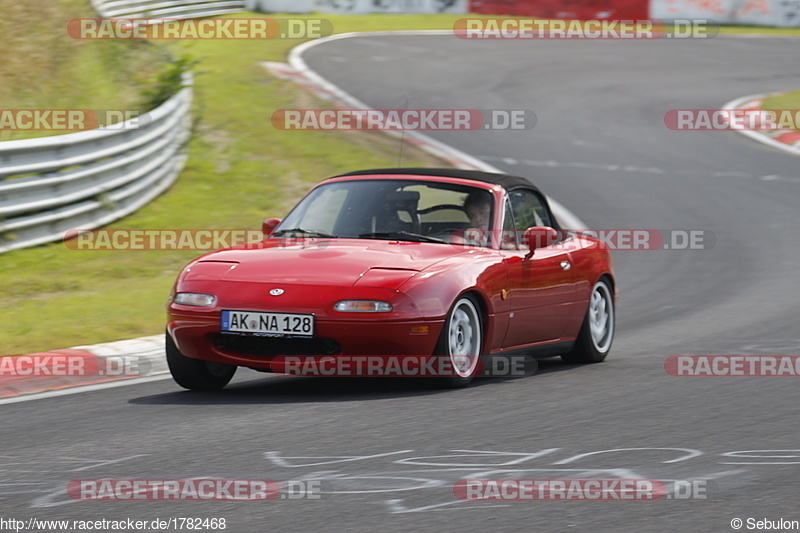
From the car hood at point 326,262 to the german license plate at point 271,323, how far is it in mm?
221

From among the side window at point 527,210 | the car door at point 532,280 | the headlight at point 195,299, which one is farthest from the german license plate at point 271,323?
the side window at point 527,210

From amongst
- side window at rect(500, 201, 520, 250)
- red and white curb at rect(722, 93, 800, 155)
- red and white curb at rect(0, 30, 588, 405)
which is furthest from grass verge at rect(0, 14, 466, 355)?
red and white curb at rect(722, 93, 800, 155)

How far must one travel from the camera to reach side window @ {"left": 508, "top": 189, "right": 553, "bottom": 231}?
884 centimetres

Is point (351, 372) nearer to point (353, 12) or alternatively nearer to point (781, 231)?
point (781, 231)

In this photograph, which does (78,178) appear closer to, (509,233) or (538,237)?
(509,233)

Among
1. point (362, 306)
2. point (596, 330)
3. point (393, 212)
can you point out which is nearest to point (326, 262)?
point (362, 306)

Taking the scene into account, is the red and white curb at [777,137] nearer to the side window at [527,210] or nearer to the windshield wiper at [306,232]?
the side window at [527,210]

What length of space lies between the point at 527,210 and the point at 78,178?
20.3 feet

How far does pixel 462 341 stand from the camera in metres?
7.73

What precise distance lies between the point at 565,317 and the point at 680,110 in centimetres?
1762

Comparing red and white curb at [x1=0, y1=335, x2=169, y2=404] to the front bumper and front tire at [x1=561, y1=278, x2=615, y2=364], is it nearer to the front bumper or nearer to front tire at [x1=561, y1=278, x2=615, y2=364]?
the front bumper

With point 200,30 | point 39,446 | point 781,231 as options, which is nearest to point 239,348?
point 39,446

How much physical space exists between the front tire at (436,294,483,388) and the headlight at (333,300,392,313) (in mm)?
419

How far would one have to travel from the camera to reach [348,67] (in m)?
28.5
